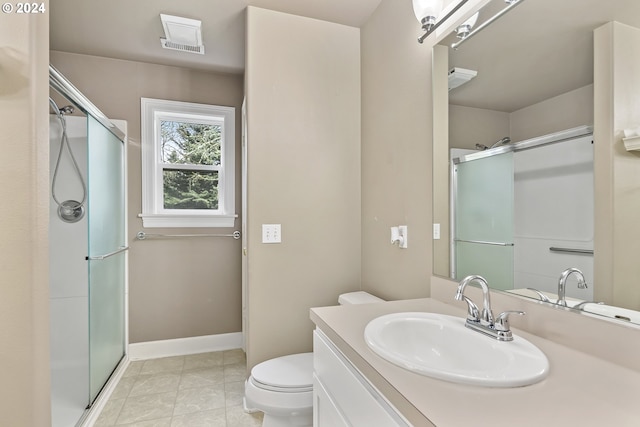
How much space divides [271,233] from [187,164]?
4.41 ft

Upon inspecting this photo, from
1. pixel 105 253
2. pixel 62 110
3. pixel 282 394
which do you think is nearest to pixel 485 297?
pixel 282 394

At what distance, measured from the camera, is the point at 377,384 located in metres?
0.74

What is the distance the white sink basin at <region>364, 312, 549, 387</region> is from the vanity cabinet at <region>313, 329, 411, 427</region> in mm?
101

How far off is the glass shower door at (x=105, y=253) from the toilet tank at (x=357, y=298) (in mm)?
1582

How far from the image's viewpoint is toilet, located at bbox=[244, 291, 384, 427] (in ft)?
4.75

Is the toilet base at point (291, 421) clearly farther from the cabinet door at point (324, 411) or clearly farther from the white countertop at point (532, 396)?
the white countertop at point (532, 396)

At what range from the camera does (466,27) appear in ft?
4.21

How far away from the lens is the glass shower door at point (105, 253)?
6.48 ft

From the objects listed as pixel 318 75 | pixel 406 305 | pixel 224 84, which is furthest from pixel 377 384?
pixel 224 84

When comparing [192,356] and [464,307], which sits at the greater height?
[464,307]

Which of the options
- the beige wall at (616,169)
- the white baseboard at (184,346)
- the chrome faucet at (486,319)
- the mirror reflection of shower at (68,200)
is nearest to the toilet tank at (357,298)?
the chrome faucet at (486,319)

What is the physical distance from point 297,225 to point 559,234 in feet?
4.55

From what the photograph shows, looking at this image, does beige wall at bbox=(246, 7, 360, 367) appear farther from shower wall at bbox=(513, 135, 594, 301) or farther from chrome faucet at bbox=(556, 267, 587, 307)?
chrome faucet at bbox=(556, 267, 587, 307)

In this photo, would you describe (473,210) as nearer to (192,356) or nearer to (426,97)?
(426,97)
